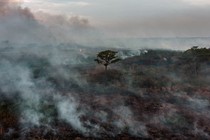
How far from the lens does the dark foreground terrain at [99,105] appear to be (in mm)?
41875

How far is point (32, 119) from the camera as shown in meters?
44.2

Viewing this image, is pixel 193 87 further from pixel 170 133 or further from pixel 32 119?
pixel 32 119

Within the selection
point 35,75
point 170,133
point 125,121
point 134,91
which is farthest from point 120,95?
point 35,75

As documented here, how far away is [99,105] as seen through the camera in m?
51.3

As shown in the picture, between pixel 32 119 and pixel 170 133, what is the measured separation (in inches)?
674

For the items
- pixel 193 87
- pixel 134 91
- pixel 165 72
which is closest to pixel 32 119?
pixel 134 91

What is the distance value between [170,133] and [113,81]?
28.0 metres

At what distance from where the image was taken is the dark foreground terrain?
4188cm

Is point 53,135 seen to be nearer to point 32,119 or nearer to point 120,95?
point 32,119

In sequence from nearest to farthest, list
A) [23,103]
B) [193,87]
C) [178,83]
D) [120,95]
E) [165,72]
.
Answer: [23,103] < [120,95] < [193,87] < [178,83] < [165,72]

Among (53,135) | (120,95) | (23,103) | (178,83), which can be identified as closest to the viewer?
(53,135)

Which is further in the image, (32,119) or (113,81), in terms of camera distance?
(113,81)

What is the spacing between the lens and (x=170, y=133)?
42625 millimetres

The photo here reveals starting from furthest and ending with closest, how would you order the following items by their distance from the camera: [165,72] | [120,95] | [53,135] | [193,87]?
[165,72] < [193,87] < [120,95] < [53,135]
